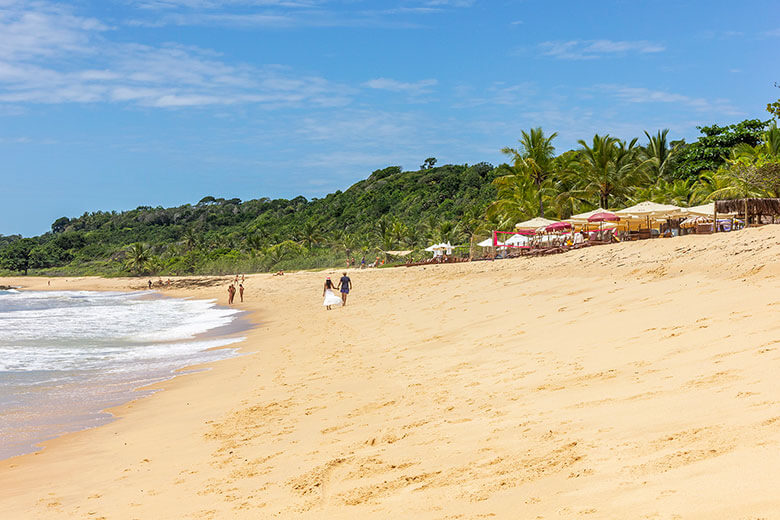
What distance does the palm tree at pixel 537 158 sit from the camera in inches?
1587

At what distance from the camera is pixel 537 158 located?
4047 centimetres

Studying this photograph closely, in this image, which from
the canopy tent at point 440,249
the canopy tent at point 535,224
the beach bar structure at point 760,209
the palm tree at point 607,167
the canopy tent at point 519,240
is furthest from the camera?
the canopy tent at point 440,249

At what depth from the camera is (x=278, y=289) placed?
38.3 metres

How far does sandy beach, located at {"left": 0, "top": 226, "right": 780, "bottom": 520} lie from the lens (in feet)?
10.6

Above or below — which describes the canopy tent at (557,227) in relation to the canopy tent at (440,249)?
above

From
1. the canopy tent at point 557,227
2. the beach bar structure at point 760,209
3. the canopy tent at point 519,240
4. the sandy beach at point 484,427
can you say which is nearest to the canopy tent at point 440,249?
the canopy tent at point 519,240

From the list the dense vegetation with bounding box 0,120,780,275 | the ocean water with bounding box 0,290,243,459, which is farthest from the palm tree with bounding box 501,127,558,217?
the ocean water with bounding box 0,290,243,459

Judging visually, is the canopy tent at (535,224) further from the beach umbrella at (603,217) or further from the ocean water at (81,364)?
the ocean water at (81,364)

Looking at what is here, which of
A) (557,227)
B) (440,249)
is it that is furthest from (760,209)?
(440,249)

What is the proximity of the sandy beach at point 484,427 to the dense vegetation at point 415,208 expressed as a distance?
63.7 ft

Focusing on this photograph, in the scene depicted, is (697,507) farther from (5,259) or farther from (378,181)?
(5,259)

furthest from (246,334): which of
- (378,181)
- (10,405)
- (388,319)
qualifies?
(378,181)

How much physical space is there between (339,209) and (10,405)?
316 ft

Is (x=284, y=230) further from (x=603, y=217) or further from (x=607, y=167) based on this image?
(x=603, y=217)
